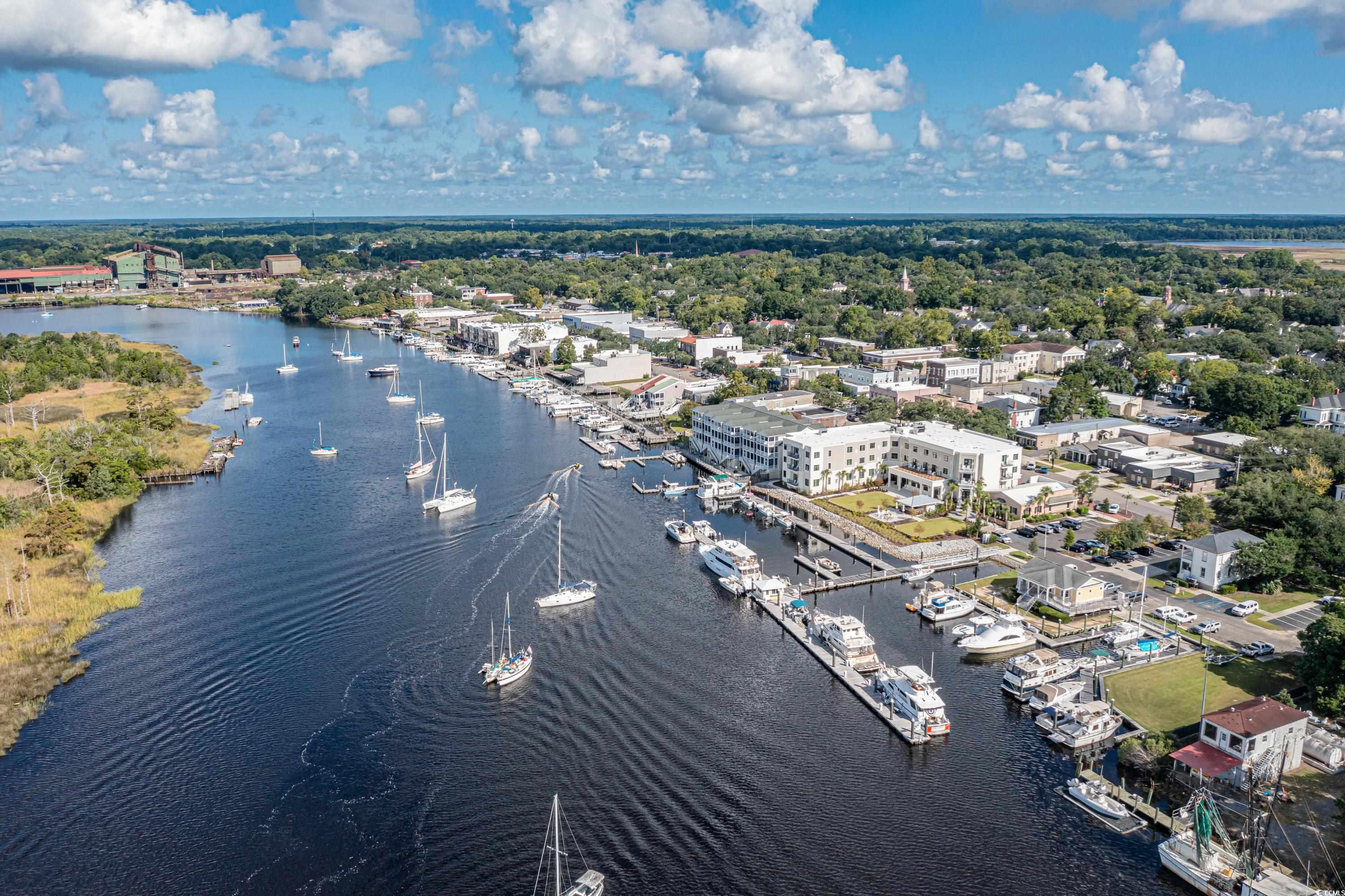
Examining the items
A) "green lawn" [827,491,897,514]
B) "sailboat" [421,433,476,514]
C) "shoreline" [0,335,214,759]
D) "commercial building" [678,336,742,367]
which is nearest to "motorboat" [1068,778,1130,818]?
"green lawn" [827,491,897,514]

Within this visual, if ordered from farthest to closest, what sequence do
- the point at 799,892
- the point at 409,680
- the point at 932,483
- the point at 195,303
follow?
the point at 195,303
the point at 932,483
the point at 409,680
the point at 799,892

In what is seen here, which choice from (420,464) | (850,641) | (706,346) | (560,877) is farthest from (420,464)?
(706,346)

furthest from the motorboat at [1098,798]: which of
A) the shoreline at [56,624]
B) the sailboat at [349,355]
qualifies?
the sailboat at [349,355]

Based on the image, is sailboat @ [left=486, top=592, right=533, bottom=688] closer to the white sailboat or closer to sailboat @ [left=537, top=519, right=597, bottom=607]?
sailboat @ [left=537, top=519, right=597, bottom=607]

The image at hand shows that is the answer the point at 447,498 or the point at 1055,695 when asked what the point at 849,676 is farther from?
the point at 447,498

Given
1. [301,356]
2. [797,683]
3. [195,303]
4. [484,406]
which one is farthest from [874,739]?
[195,303]

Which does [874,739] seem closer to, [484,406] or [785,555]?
[785,555]
